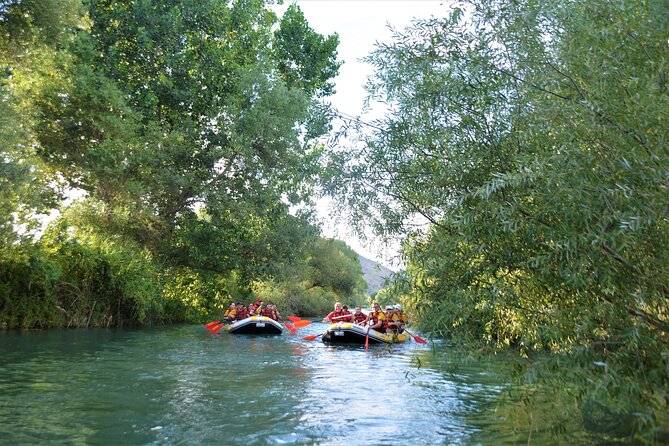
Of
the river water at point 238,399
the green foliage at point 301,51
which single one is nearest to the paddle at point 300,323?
Result: the river water at point 238,399

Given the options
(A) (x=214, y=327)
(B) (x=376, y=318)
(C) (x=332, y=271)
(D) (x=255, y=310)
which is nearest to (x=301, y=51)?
(D) (x=255, y=310)

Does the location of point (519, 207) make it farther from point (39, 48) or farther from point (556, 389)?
point (39, 48)

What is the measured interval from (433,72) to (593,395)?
3.77m

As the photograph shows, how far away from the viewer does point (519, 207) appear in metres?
5.10

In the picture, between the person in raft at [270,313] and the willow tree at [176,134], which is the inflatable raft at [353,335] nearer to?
the person in raft at [270,313]

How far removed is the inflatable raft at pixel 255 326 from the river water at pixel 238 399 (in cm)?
575

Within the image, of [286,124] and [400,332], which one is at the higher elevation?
[286,124]

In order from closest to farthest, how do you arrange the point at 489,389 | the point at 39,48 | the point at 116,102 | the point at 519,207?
the point at 519,207, the point at 489,389, the point at 39,48, the point at 116,102

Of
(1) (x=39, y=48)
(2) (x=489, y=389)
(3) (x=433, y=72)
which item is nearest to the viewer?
(3) (x=433, y=72)

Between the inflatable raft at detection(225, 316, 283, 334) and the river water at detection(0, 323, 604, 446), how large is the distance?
5753 millimetres

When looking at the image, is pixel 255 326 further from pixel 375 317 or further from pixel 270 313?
pixel 375 317

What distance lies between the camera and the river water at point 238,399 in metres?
A: 6.31

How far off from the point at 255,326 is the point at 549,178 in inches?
668

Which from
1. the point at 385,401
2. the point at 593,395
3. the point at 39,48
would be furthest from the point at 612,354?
the point at 39,48
